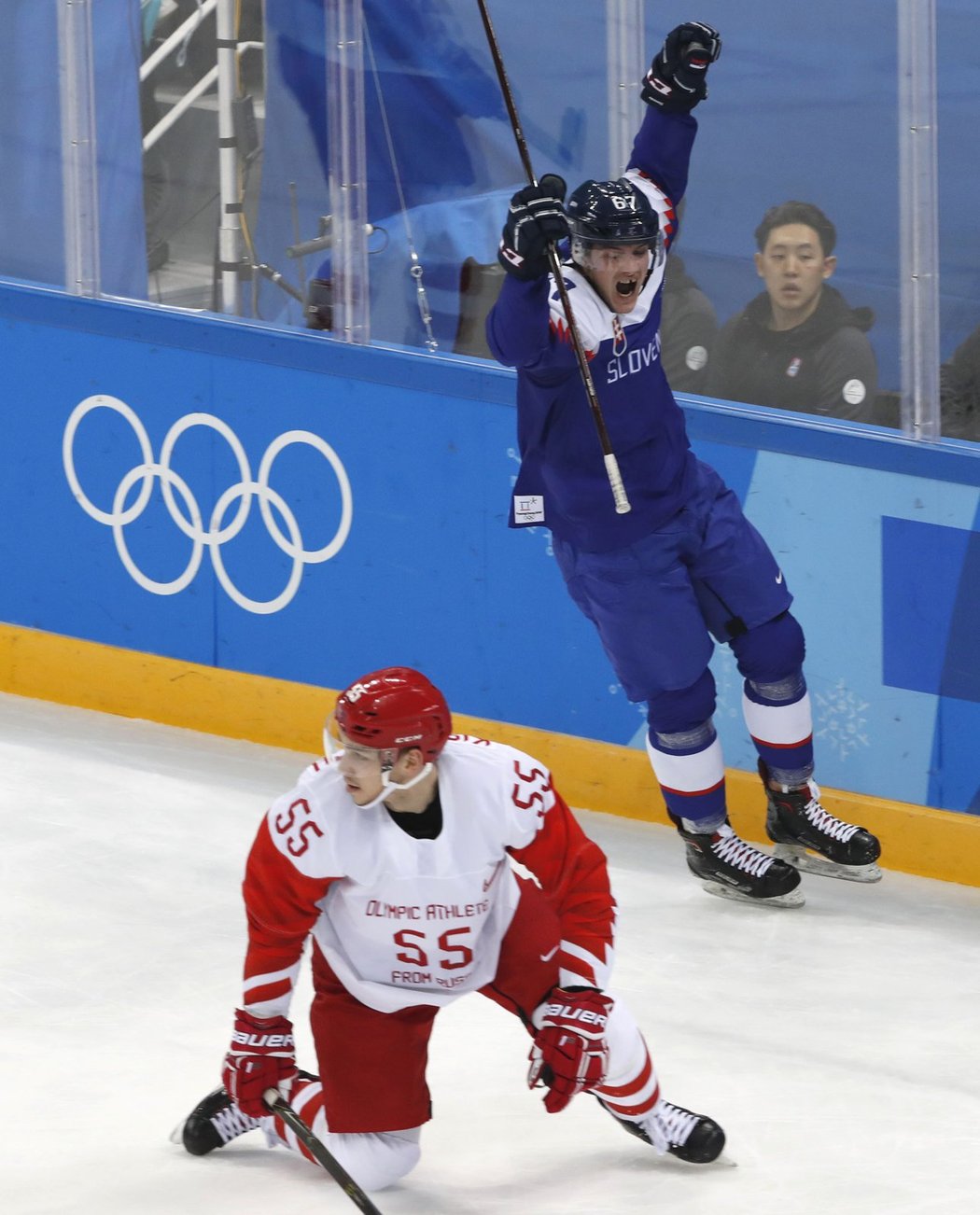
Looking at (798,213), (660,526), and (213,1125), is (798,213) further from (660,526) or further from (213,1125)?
(213,1125)

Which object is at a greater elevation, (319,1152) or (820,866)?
(319,1152)

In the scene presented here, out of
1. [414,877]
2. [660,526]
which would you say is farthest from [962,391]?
[414,877]

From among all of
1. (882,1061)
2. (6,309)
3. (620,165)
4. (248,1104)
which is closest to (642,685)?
(882,1061)

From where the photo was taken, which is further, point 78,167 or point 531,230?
point 78,167

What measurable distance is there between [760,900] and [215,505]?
1.88m

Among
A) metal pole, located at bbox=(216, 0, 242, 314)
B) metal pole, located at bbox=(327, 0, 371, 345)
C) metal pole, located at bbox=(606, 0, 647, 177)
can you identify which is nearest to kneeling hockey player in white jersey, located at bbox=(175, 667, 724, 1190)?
metal pole, located at bbox=(606, 0, 647, 177)

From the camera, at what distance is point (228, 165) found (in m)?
5.69

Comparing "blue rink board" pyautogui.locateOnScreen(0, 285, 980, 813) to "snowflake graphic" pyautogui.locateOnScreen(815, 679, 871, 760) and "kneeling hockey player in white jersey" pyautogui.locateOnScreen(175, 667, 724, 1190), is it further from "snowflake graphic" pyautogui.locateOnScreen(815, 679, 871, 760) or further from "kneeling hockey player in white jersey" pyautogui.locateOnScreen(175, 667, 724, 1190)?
"kneeling hockey player in white jersey" pyautogui.locateOnScreen(175, 667, 724, 1190)

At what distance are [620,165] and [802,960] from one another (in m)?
1.86

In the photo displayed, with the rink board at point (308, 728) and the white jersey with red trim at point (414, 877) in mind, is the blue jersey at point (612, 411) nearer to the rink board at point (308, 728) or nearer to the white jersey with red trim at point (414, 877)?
the rink board at point (308, 728)

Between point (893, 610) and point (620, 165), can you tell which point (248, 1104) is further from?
point (620, 165)

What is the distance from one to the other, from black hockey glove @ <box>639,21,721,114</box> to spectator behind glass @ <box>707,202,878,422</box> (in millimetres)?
589

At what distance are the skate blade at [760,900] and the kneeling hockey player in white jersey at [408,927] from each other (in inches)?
50.3

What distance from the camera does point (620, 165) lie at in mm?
5137
